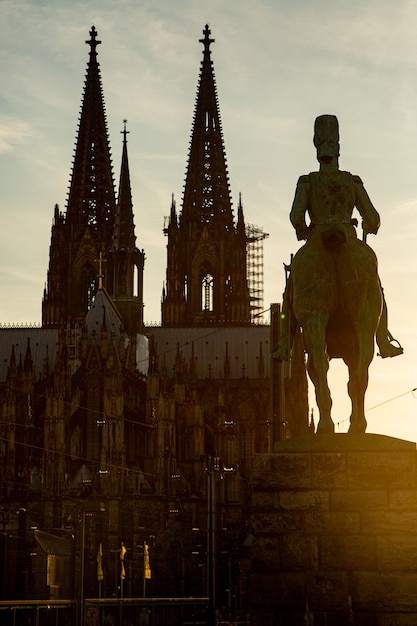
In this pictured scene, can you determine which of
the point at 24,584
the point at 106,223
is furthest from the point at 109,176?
the point at 24,584

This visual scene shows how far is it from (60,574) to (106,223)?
52.0 meters

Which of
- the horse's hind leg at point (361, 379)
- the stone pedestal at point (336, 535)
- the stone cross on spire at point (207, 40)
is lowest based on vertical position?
the stone pedestal at point (336, 535)

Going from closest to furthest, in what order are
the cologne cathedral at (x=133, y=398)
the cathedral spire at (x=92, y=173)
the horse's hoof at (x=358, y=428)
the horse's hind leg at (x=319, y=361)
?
the horse's hoof at (x=358, y=428)
the horse's hind leg at (x=319, y=361)
the cologne cathedral at (x=133, y=398)
the cathedral spire at (x=92, y=173)

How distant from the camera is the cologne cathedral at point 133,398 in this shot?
7075cm

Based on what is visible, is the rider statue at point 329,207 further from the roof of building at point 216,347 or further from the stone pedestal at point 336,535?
the roof of building at point 216,347

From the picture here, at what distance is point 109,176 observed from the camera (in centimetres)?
11938

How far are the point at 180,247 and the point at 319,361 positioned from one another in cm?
9905

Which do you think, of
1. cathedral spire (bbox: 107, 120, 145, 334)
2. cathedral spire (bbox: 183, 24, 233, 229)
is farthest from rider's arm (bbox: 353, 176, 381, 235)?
cathedral spire (bbox: 183, 24, 233, 229)

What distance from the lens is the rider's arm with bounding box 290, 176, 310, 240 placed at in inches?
531

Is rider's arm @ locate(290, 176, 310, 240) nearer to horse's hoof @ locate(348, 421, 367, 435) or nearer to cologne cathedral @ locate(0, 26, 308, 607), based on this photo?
horse's hoof @ locate(348, 421, 367, 435)

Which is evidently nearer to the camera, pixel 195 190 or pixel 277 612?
pixel 277 612

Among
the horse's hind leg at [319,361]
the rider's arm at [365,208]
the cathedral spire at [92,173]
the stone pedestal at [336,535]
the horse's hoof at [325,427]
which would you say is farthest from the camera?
the cathedral spire at [92,173]

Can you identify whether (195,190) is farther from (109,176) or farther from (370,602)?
(370,602)

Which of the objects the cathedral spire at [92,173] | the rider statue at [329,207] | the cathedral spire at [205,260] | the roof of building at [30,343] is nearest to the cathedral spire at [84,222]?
the cathedral spire at [92,173]
